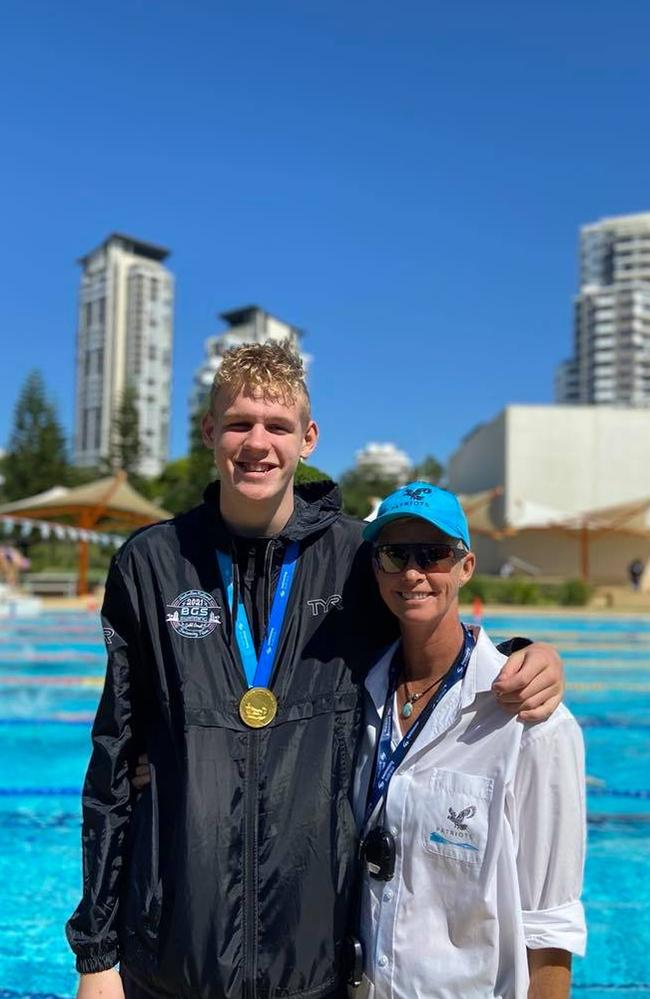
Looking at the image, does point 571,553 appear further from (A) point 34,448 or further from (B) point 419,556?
(B) point 419,556

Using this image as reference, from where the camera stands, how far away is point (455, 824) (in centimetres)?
180

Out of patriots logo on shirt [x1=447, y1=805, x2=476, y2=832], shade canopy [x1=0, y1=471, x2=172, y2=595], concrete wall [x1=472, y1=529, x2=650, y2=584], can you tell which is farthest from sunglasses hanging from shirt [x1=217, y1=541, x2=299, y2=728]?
concrete wall [x1=472, y1=529, x2=650, y2=584]

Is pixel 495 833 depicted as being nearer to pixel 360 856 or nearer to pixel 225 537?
pixel 360 856

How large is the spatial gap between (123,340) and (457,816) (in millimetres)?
121417

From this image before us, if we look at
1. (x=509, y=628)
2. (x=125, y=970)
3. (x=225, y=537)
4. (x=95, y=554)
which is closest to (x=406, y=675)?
(x=225, y=537)

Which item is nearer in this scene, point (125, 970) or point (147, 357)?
point (125, 970)

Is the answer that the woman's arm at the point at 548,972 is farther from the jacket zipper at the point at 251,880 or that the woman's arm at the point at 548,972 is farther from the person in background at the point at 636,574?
the person in background at the point at 636,574

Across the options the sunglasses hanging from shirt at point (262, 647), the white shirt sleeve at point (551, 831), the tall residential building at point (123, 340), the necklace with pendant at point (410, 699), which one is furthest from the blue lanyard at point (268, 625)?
the tall residential building at point (123, 340)

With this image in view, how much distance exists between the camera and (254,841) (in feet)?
5.91

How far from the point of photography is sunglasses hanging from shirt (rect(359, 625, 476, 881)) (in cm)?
184

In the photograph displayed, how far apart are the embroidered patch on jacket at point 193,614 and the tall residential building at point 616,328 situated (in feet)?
431

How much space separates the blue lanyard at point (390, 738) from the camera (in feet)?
6.17

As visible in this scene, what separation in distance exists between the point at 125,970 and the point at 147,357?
12141cm

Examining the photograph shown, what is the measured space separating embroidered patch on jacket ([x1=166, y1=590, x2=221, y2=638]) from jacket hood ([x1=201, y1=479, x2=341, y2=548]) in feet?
0.50
